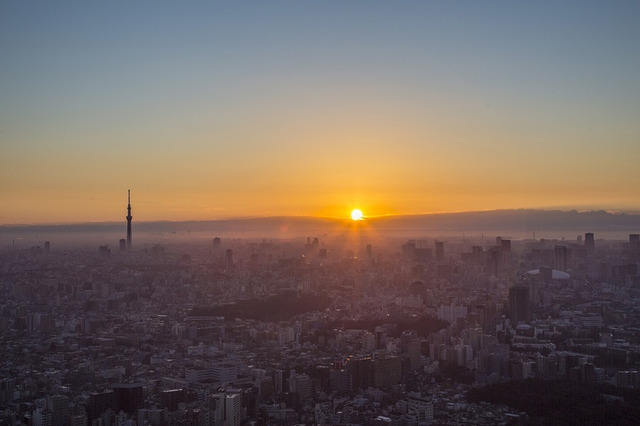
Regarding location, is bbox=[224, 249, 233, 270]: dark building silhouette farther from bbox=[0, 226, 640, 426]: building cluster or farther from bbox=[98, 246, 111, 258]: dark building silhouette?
bbox=[98, 246, 111, 258]: dark building silhouette

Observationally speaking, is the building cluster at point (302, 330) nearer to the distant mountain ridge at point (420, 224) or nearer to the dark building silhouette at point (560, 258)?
the dark building silhouette at point (560, 258)

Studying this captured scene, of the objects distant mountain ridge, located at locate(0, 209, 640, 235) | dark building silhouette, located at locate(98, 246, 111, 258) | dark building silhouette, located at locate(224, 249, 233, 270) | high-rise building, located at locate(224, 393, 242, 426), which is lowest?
high-rise building, located at locate(224, 393, 242, 426)

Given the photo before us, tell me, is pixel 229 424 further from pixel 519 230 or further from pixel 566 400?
pixel 519 230

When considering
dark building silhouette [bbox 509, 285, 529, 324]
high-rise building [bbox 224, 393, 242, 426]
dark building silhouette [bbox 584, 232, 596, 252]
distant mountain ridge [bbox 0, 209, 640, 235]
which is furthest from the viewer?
dark building silhouette [bbox 584, 232, 596, 252]

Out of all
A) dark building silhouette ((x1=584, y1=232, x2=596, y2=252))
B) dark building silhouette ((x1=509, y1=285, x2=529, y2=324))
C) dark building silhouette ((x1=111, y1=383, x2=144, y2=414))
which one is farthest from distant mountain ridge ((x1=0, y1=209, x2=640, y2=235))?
dark building silhouette ((x1=111, y1=383, x2=144, y2=414))

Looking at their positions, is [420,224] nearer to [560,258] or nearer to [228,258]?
[560,258]

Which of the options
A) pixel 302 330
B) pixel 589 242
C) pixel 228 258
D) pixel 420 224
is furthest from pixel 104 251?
pixel 589 242
